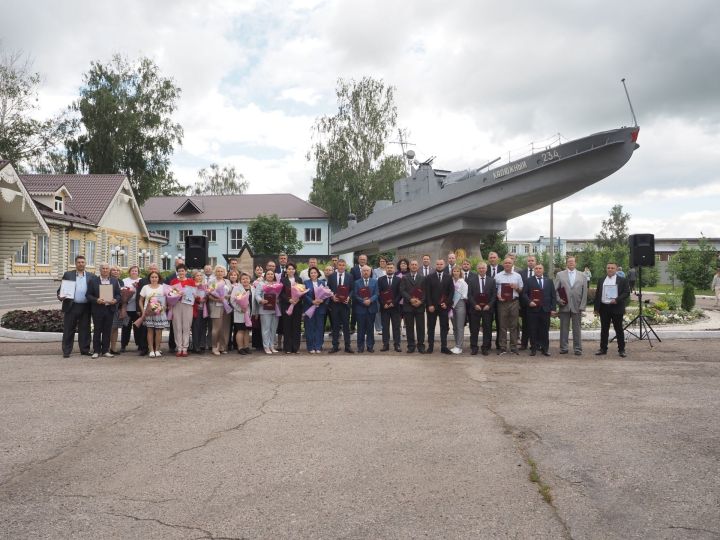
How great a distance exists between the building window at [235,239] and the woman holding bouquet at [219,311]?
38.6 m

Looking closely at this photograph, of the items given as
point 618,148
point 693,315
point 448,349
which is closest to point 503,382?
point 448,349

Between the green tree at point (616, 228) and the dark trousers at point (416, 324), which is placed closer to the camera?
the dark trousers at point (416, 324)

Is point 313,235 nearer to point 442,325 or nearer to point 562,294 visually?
point 442,325

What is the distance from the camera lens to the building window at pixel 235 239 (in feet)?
159

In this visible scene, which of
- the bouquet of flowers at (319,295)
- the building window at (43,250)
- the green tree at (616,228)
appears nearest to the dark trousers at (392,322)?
the bouquet of flowers at (319,295)

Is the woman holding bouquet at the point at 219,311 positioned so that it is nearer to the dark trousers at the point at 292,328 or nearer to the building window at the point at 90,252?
the dark trousers at the point at 292,328

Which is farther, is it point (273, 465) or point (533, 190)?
point (533, 190)

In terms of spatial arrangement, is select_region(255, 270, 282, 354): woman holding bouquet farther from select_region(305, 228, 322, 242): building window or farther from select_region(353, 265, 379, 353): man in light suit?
select_region(305, 228, 322, 242): building window

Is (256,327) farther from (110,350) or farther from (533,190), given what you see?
(533,190)

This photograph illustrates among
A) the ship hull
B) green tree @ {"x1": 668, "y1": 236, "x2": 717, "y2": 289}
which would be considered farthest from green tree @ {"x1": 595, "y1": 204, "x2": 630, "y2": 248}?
the ship hull

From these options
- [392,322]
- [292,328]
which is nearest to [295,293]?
[292,328]

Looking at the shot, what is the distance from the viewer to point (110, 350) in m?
10.4

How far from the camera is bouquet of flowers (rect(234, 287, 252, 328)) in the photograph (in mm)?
10211

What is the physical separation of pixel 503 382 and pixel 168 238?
4614 cm
